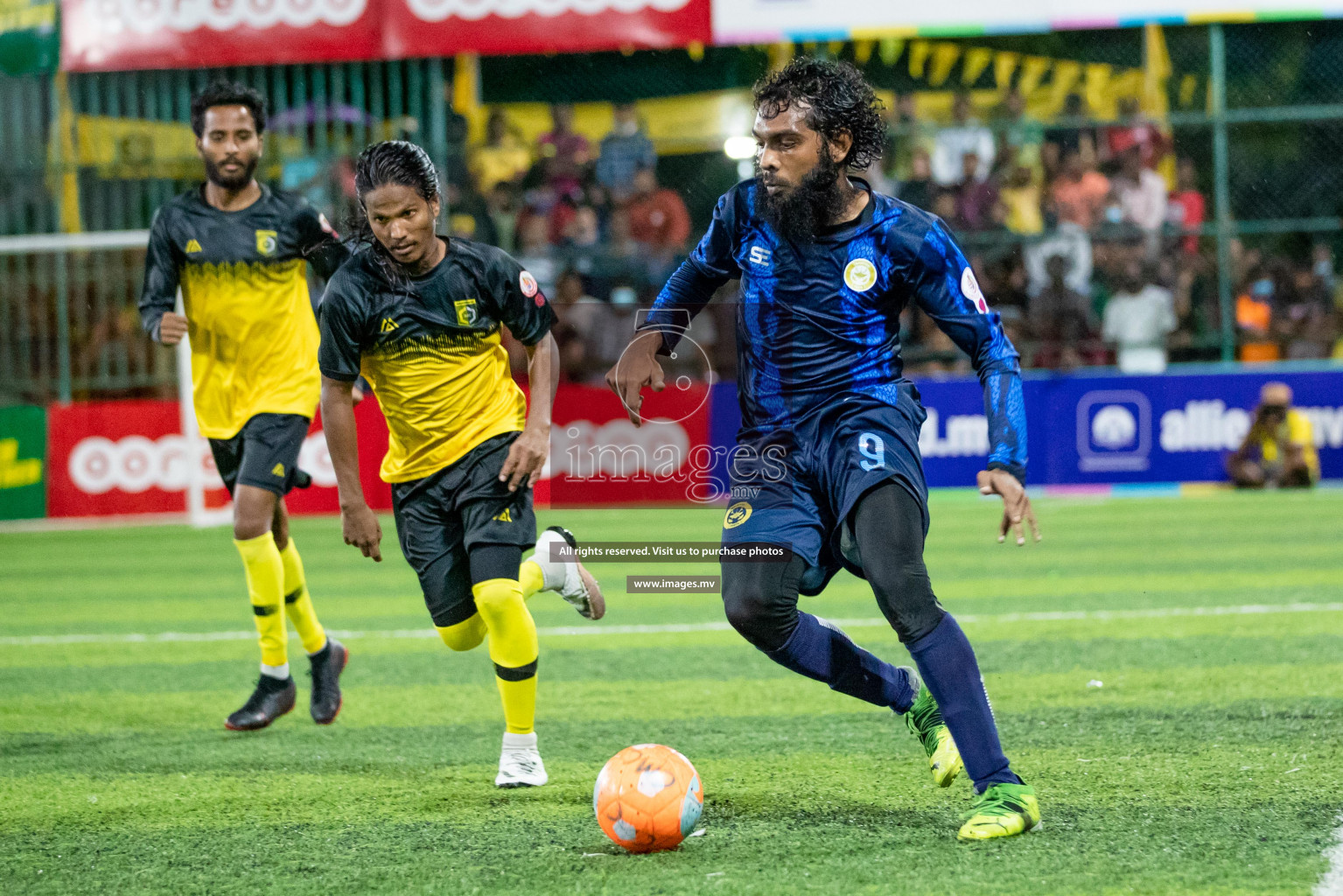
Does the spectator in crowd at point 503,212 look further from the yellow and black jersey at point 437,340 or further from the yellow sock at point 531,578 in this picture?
the yellow and black jersey at point 437,340

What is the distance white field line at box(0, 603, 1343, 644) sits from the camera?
8328 mm

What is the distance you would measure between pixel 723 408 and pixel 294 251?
9.12 metres

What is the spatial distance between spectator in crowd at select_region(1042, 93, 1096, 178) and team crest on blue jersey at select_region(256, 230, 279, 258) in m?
11.5

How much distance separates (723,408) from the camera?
15.3 m

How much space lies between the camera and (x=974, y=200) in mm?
16266

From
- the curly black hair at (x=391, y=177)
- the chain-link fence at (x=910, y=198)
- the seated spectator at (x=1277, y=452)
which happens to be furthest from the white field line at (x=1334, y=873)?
the chain-link fence at (x=910, y=198)

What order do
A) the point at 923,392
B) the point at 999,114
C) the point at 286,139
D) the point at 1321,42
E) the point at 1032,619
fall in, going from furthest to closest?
the point at 1321,42
the point at 999,114
the point at 286,139
the point at 923,392
the point at 1032,619

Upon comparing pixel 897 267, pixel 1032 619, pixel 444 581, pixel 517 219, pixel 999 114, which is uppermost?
pixel 999 114

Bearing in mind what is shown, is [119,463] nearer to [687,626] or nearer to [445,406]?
[687,626]

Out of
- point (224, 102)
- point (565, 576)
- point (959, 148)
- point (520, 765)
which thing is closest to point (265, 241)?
point (224, 102)

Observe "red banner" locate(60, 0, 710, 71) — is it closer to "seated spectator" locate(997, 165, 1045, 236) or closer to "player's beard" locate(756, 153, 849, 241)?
"seated spectator" locate(997, 165, 1045, 236)

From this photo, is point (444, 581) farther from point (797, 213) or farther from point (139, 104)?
point (139, 104)

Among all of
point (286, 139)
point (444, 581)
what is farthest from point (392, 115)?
point (444, 581)

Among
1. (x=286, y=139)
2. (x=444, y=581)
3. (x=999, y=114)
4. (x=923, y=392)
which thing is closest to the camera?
(x=444, y=581)
